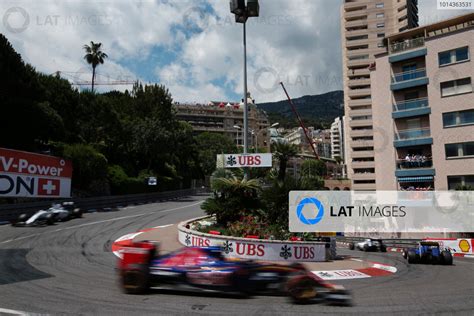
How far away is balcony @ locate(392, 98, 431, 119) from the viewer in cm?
3559

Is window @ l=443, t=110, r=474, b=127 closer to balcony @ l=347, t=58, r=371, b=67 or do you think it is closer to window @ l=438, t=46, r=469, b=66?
window @ l=438, t=46, r=469, b=66

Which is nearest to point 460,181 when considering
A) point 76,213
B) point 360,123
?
point 76,213

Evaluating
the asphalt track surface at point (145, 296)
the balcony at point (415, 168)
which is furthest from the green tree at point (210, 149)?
the asphalt track surface at point (145, 296)

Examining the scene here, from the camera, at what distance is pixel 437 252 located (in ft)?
55.9

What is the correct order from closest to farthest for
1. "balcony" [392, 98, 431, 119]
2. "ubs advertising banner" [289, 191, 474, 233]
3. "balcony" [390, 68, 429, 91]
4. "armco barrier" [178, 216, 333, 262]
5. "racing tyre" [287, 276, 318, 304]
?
1. "racing tyre" [287, 276, 318, 304]
2. "armco barrier" [178, 216, 333, 262]
3. "ubs advertising banner" [289, 191, 474, 233]
4. "balcony" [392, 98, 431, 119]
5. "balcony" [390, 68, 429, 91]

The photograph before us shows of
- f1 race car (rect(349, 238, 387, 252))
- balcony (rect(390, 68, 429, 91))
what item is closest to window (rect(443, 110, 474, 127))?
balcony (rect(390, 68, 429, 91))

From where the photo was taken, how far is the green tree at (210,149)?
92500 mm

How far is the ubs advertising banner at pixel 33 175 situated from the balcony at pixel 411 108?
1306 inches

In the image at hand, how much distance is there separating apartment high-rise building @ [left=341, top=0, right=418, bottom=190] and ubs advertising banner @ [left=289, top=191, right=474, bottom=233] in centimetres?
4824

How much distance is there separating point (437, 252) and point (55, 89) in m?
42.4

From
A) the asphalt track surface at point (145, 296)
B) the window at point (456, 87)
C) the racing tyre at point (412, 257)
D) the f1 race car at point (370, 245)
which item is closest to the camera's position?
the asphalt track surface at point (145, 296)

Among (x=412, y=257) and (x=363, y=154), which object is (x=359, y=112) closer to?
(x=363, y=154)

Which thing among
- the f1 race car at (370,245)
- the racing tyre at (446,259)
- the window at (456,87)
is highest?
the window at (456,87)

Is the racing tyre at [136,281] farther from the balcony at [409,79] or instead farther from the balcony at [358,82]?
the balcony at [358,82]
